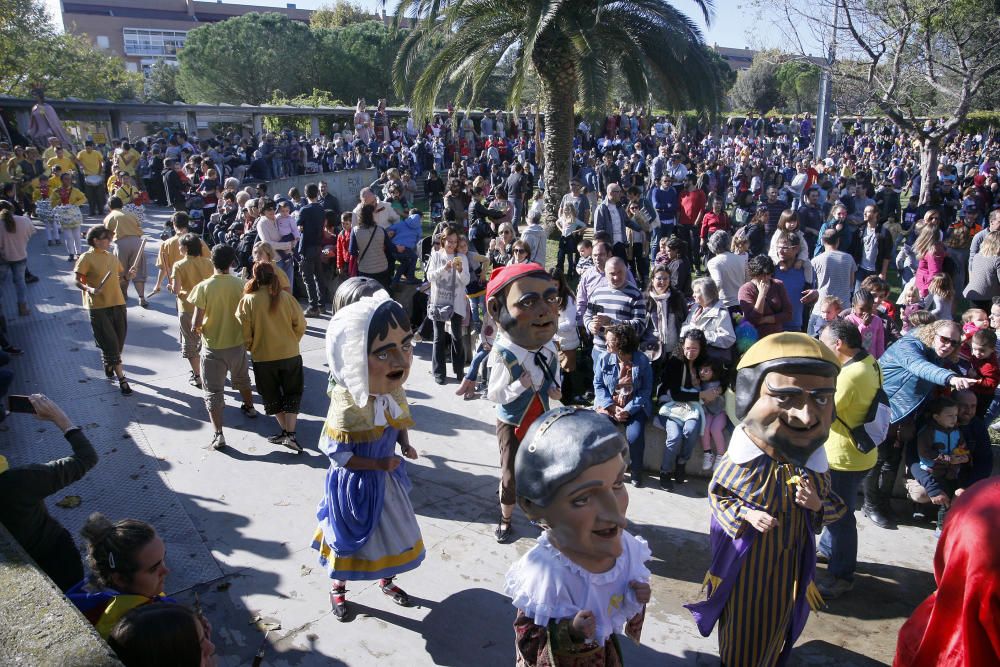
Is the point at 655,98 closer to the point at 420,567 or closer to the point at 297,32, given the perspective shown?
the point at 420,567

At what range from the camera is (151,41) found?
74312mm

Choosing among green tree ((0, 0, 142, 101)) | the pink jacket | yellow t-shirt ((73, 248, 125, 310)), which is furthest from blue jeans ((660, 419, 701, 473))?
green tree ((0, 0, 142, 101))

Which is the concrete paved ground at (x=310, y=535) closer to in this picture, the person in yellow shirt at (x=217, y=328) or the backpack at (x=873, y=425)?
the person in yellow shirt at (x=217, y=328)

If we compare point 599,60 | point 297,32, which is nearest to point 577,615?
point 599,60

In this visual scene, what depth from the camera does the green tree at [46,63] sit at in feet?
107

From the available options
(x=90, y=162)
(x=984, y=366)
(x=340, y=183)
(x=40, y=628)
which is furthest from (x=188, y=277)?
(x=340, y=183)

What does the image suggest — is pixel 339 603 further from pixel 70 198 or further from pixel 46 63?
pixel 46 63

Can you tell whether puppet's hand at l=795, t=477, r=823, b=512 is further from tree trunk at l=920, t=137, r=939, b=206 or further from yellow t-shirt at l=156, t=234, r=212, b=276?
tree trunk at l=920, t=137, r=939, b=206

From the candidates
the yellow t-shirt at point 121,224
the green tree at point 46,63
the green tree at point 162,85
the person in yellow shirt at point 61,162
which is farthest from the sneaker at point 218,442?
the green tree at point 162,85

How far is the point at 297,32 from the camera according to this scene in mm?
50812

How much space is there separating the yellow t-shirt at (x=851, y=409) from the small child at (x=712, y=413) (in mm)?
1372

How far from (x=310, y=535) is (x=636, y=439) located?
96.0 inches

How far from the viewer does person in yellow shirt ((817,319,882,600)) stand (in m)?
4.12

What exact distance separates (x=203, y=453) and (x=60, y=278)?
7.35 metres
